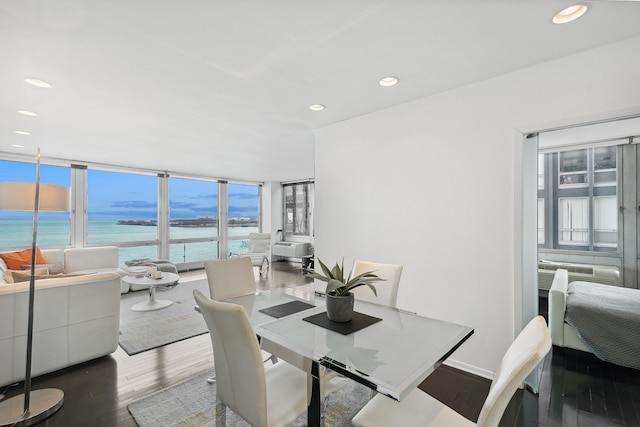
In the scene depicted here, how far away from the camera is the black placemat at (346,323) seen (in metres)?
1.65

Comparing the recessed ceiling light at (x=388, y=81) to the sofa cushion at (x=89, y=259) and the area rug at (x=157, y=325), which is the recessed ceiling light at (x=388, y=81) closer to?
the area rug at (x=157, y=325)

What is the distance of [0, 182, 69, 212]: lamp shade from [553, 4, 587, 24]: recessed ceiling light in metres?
3.63

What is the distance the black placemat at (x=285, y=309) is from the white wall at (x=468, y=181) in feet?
3.97

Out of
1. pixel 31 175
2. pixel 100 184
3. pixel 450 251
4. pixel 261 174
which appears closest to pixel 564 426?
pixel 450 251

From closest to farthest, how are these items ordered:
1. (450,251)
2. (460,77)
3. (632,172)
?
(460,77)
(450,251)
(632,172)

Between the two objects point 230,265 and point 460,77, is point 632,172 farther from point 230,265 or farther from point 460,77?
point 230,265

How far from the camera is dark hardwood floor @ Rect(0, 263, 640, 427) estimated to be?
6.32ft

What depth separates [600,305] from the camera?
102 inches

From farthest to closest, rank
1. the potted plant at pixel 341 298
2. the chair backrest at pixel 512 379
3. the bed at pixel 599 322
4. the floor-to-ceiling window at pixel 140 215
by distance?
the floor-to-ceiling window at pixel 140 215
the bed at pixel 599 322
the potted plant at pixel 341 298
the chair backrest at pixel 512 379

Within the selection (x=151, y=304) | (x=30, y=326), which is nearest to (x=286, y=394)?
(x=30, y=326)

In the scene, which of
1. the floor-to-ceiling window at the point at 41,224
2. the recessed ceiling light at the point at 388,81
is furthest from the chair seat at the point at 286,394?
the floor-to-ceiling window at the point at 41,224

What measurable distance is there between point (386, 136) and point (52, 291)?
3426 mm

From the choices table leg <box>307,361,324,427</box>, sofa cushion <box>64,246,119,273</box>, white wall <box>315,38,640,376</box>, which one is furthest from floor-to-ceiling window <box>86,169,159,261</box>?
table leg <box>307,361,324,427</box>

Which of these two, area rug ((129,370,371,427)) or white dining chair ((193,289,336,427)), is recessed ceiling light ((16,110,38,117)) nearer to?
area rug ((129,370,371,427))
